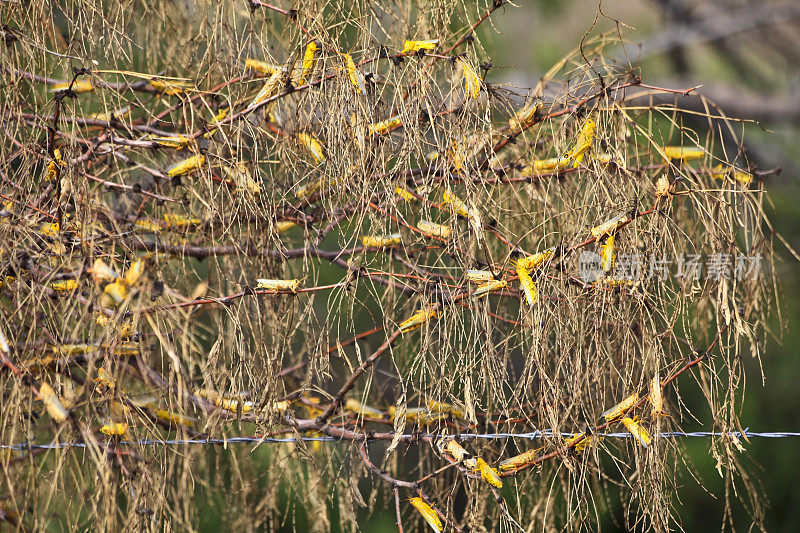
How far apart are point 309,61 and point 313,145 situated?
0.15 meters

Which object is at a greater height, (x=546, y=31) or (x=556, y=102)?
(x=546, y=31)

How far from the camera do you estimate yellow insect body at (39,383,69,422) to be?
0.84 metres

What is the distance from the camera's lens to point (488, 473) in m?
1.02

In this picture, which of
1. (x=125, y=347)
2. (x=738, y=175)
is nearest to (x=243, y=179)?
(x=125, y=347)

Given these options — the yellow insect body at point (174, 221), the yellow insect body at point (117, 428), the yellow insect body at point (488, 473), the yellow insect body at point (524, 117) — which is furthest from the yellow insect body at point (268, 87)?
the yellow insect body at point (488, 473)

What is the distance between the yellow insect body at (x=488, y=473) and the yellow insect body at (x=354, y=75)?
0.54m

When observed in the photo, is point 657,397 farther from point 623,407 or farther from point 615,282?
point 615,282

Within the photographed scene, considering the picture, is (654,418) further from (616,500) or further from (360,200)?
(616,500)

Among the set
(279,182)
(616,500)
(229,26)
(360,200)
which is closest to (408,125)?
(360,200)

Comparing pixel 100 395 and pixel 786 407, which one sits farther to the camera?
pixel 786 407

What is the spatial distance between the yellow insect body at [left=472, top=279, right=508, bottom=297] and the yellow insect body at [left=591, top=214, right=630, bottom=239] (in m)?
0.14

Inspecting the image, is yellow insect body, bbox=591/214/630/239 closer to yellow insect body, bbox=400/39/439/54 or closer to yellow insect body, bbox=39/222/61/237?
yellow insect body, bbox=400/39/439/54

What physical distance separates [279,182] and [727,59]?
13.2ft

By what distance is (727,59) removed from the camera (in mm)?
4484
